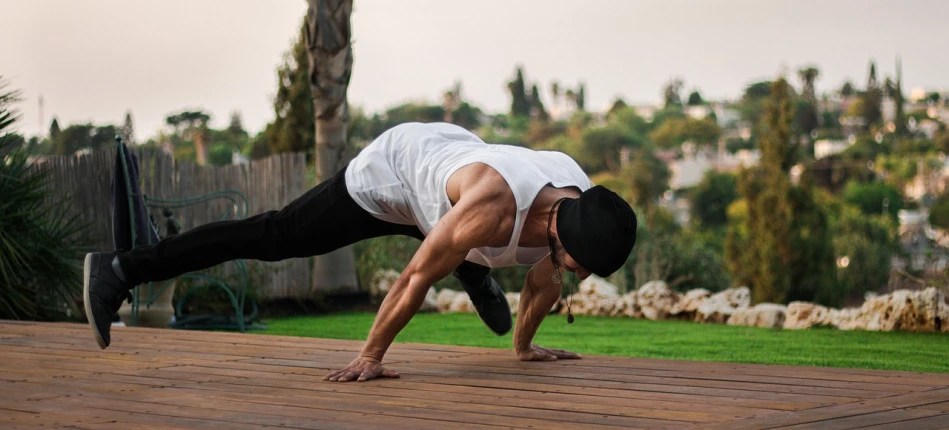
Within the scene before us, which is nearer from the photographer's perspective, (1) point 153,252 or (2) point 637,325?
(1) point 153,252

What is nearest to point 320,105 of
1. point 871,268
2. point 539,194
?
point 539,194

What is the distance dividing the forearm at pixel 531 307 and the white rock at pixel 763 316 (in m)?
3.49

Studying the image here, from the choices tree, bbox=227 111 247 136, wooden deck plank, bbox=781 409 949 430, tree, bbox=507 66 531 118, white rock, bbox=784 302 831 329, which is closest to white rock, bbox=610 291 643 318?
white rock, bbox=784 302 831 329

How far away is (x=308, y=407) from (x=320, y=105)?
5971 millimetres

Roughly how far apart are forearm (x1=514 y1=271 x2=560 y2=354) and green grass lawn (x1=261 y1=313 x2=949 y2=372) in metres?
0.33

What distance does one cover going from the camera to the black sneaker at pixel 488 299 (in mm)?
4078

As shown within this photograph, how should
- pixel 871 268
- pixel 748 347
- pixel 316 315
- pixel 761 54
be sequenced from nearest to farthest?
1. pixel 748 347
2. pixel 316 315
3. pixel 871 268
4. pixel 761 54

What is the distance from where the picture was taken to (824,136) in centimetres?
12069

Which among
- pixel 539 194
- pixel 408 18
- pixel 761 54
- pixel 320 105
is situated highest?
pixel 761 54

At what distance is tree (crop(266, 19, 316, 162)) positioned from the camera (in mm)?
14578

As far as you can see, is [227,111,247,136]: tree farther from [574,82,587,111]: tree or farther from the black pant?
the black pant

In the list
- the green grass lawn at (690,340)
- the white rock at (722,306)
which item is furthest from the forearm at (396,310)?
the white rock at (722,306)

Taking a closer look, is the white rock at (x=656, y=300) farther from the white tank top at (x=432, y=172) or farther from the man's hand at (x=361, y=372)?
the man's hand at (x=361, y=372)

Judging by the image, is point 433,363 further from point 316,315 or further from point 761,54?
point 761,54
